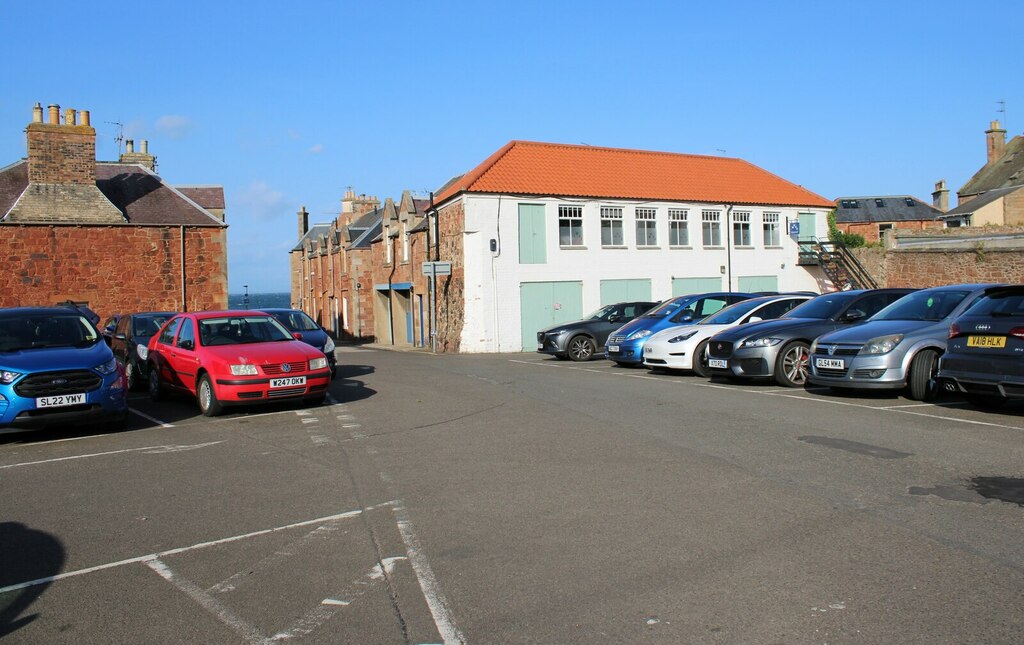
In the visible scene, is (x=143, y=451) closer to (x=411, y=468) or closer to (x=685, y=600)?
(x=411, y=468)

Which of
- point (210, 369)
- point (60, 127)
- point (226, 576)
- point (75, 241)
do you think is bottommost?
point (226, 576)

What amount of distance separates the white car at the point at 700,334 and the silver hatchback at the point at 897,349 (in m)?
3.87

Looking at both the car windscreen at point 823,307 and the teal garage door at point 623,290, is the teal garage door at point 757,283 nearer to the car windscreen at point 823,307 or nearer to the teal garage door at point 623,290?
the teal garage door at point 623,290

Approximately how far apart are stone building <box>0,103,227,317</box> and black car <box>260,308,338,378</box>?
15.1 meters

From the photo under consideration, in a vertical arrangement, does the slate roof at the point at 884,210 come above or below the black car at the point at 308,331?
above

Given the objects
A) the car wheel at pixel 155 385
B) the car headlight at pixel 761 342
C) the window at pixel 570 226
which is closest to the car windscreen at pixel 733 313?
the car headlight at pixel 761 342

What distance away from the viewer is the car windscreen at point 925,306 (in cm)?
1171

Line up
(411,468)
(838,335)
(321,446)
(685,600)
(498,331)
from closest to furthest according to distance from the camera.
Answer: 1. (685,600)
2. (411,468)
3. (321,446)
4. (838,335)
5. (498,331)

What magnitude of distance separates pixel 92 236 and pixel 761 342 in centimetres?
2590

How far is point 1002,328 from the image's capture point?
30.9 ft

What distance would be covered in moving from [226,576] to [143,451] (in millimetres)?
5090

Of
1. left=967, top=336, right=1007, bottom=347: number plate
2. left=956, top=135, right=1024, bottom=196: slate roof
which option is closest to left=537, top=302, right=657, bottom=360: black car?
left=967, top=336, right=1007, bottom=347: number plate

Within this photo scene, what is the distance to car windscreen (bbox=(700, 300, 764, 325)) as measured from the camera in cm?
1631

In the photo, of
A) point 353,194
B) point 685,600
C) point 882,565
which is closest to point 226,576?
point 685,600
